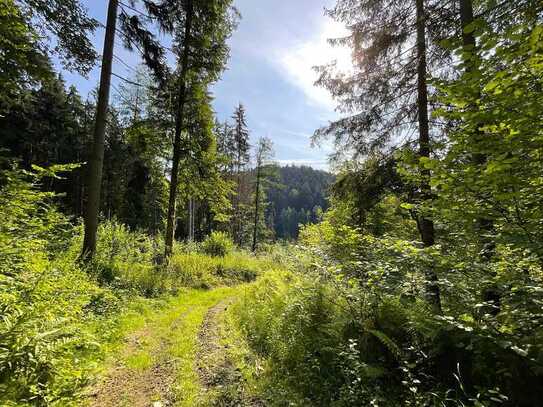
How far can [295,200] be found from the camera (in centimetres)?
13100

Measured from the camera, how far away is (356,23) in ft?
27.1

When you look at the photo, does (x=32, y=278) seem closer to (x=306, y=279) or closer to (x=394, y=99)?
(x=306, y=279)

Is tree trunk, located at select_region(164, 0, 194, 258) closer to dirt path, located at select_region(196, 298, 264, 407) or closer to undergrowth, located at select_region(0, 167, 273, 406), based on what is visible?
undergrowth, located at select_region(0, 167, 273, 406)

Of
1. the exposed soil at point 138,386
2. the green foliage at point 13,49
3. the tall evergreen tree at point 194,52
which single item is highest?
the tall evergreen tree at point 194,52

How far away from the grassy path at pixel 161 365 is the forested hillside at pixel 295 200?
8066 cm

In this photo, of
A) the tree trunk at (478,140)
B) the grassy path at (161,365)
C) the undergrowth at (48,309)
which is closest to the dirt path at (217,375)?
the grassy path at (161,365)

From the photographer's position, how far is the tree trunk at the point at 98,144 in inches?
308

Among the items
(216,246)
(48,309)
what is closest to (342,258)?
(48,309)

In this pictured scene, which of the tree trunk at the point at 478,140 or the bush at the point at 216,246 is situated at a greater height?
the tree trunk at the point at 478,140

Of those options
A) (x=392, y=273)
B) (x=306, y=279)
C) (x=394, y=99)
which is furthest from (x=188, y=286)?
(x=394, y=99)

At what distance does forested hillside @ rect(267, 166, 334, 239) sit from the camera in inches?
4286

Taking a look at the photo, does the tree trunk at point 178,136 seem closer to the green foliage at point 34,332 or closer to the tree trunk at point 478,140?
the green foliage at point 34,332

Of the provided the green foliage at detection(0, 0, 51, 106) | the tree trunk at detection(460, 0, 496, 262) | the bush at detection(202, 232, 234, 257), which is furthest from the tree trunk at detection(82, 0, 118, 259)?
the bush at detection(202, 232, 234, 257)

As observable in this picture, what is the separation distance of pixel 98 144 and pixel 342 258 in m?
6.71
